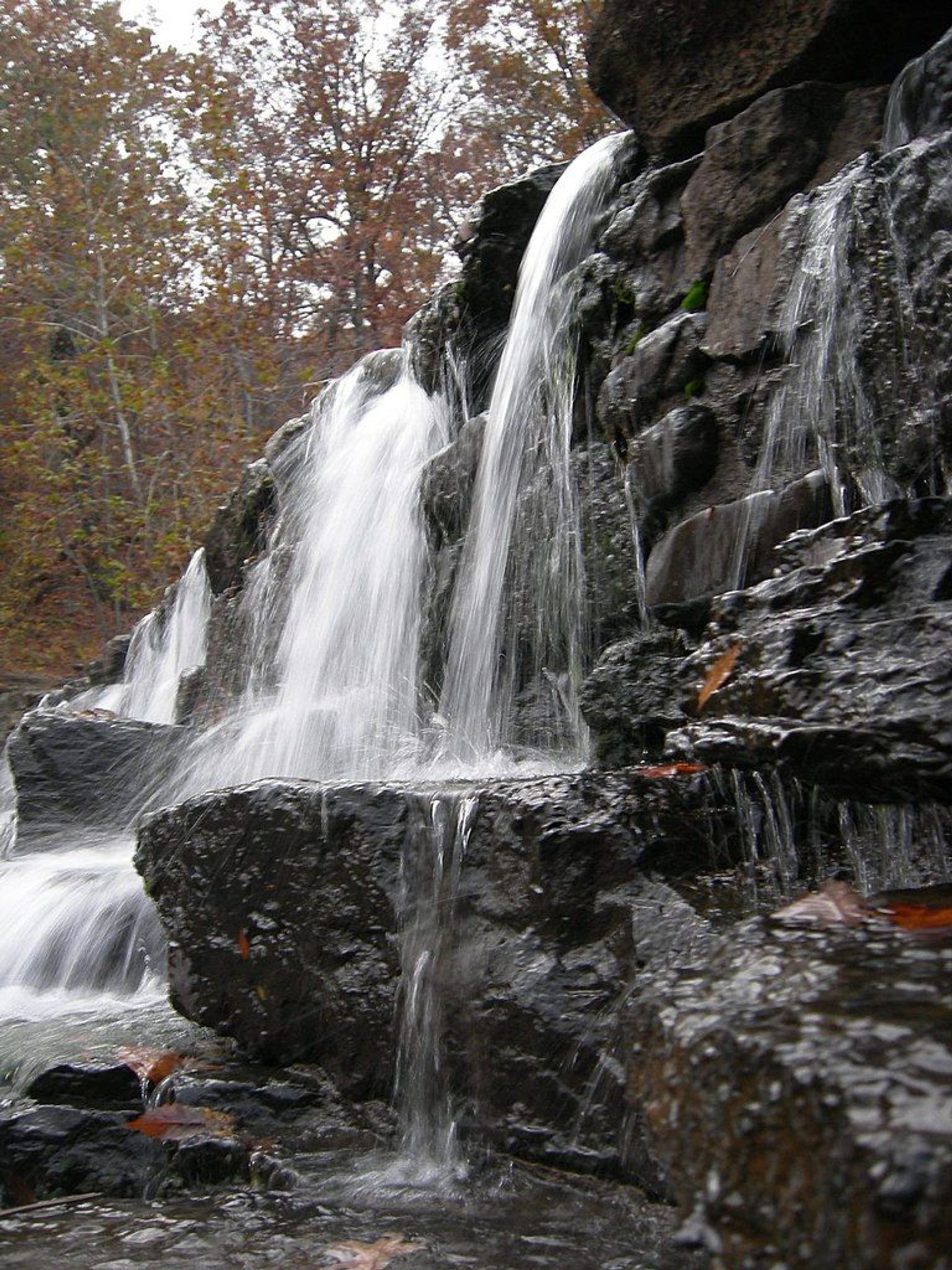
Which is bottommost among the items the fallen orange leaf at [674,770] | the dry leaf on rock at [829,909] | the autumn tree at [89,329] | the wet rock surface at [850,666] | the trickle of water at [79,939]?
the trickle of water at [79,939]

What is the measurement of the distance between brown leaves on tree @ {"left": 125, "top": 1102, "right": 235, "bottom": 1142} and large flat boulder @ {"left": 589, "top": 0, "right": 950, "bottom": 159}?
181 inches

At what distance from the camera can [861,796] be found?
2375 mm

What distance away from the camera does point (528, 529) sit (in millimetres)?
5328

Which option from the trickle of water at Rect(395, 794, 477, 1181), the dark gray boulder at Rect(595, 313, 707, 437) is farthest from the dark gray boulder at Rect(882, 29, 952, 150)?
the trickle of water at Rect(395, 794, 477, 1181)

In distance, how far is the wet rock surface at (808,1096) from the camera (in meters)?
1.21

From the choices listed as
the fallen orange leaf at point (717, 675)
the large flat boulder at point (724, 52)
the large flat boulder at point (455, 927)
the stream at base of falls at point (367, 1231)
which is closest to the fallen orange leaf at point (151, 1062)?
the large flat boulder at point (455, 927)

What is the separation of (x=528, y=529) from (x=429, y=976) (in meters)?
2.66

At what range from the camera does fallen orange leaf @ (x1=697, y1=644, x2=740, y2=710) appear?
278cm

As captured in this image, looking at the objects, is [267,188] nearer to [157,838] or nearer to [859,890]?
[157,838]

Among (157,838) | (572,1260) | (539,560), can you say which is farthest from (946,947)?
(539,560)

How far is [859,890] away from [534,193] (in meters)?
5.61

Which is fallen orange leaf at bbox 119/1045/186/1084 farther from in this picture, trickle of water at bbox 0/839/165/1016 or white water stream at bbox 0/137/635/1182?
trickle of water at bbox 0/839/165/1016

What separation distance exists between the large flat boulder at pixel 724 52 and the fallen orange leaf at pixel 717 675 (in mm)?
3260

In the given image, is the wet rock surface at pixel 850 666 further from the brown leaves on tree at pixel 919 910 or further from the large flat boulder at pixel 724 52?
the large flat boulder at pixel 724 52
